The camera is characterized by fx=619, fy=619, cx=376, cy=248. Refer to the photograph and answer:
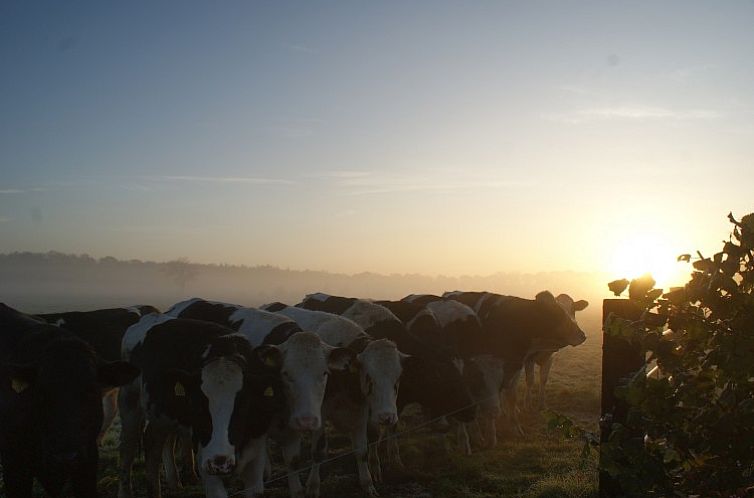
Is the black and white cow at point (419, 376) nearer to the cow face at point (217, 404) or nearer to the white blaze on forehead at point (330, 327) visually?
the white blaze on forehead at point (330, 327)

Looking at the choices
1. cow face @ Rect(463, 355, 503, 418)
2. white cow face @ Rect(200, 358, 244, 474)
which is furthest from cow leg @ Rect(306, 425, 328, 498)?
cow face @ Rect(463, 355, 503, 418)

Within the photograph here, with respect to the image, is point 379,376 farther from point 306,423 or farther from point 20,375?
point 20,375

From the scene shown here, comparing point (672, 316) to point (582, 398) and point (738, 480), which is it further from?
point (582, 398)

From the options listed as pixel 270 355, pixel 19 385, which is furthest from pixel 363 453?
pixel 19 385

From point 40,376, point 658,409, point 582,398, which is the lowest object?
point 582,398

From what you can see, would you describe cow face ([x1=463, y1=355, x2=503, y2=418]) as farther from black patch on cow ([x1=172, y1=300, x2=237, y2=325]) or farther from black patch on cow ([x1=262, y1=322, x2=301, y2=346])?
black patch on cow ([x1=172, y1=300, x2=237, y2=325])

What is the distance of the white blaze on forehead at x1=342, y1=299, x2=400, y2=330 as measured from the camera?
1166cm

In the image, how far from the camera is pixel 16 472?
22.7 feet

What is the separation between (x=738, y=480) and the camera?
3.46 m

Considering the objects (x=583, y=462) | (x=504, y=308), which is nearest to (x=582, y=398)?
(x=504, y=308)

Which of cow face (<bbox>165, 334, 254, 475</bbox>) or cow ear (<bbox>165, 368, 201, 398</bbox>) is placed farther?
cow ear (<bbox>165, 368, 201, 398</bbox>)

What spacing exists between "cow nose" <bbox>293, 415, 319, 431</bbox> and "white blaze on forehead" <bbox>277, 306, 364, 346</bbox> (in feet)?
Answer: 6.78

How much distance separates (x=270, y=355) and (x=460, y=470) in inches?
162

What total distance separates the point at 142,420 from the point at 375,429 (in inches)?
139
